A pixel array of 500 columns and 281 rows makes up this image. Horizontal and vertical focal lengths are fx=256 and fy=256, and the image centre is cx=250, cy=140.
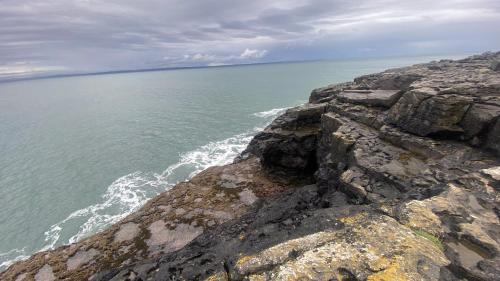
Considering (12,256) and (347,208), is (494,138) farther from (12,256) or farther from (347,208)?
(12,256)

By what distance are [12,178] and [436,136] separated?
59.7 meters

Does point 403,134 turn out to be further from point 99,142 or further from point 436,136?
point 99,142

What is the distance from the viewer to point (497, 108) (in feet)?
48.0

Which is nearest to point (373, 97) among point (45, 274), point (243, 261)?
point (243, 261)

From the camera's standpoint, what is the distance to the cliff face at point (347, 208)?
7781 mm

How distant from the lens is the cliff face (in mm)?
7781

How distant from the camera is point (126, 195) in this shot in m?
36.7

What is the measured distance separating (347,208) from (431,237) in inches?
120

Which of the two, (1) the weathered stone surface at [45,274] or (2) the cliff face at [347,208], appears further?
(1) the weathered stone surface at [45,274]

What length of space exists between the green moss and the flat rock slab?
15.5 m

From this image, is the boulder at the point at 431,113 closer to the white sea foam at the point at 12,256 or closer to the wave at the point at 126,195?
the wave at the point at 126,195

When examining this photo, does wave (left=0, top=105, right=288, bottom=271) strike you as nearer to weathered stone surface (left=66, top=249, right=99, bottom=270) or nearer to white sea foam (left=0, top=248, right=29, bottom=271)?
white sea foam (left=0, top=248, right=29, bottom=271)

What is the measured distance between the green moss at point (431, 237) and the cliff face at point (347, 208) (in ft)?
0.13

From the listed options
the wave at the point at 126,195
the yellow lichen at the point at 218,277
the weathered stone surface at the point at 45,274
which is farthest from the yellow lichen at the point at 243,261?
the wave at the point at 126,195
